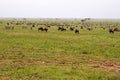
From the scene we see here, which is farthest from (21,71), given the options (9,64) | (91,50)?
(91,50)

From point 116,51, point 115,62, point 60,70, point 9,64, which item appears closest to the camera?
point 60,70

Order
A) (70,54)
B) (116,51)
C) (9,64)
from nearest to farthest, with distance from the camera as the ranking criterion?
(9,64) → (70,54) → (116,51)

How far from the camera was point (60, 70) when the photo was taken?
15.4m

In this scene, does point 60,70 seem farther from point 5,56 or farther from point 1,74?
point 5,56

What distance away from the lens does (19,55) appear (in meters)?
20.4

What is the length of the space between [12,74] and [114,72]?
231 inches

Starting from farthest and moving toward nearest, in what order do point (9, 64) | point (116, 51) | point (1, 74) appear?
1. point (116, 51)
2. point (9, 64)
3. point (1, 74)

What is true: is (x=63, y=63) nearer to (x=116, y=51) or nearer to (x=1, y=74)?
(x=1, y=74)

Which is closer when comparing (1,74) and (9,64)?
(1,74)

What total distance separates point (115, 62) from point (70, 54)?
4341mm

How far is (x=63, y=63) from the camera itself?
17.7m

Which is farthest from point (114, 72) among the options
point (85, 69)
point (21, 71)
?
point (21, 71)

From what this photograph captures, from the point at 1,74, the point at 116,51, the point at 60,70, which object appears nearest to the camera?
the point at 1,74

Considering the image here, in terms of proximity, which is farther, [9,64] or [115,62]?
[115,62]
